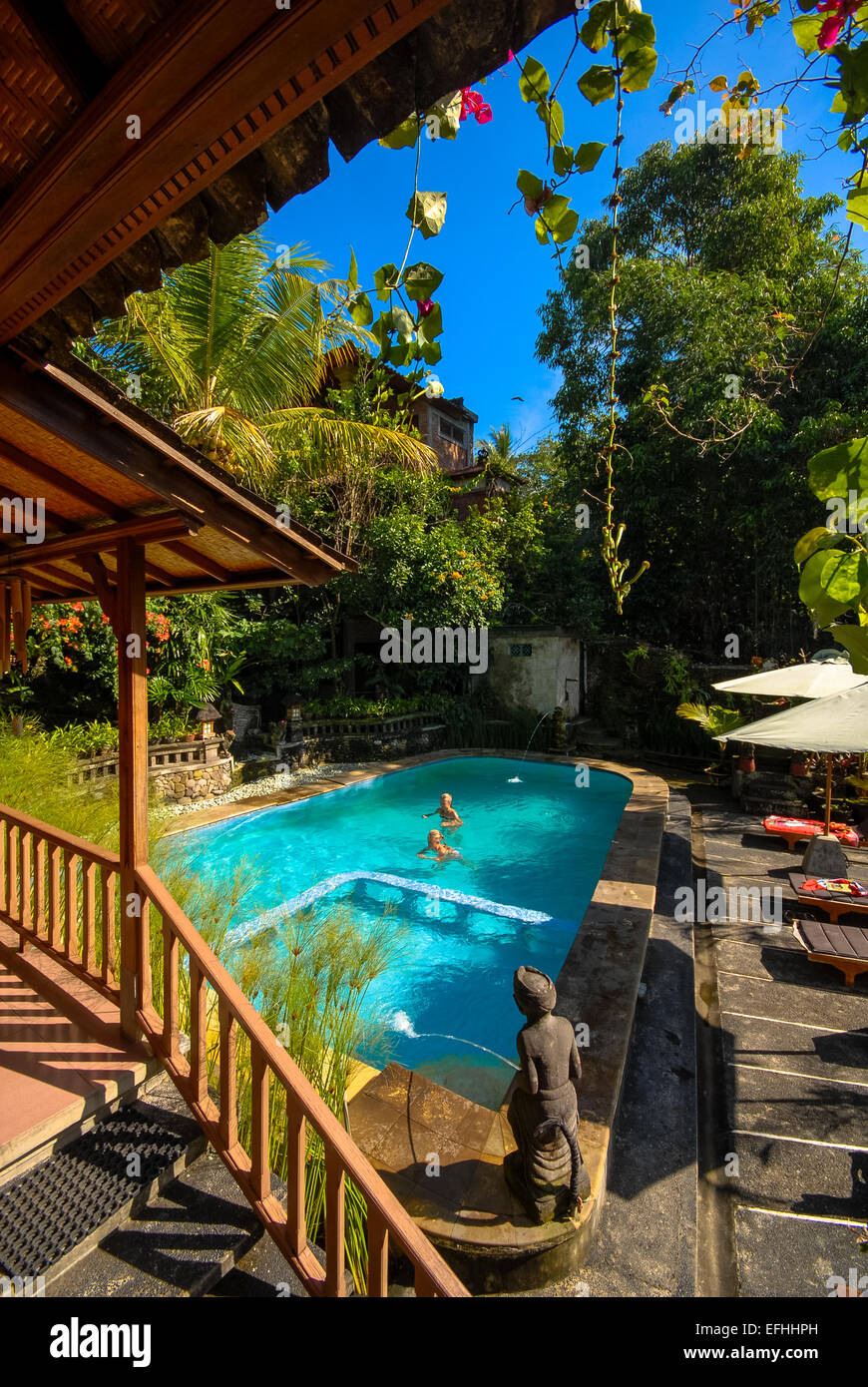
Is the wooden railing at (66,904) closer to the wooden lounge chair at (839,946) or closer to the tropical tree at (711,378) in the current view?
the wooden lounge chair at (839,946)

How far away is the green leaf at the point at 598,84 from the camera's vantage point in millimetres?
1158

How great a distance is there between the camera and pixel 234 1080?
2531 mm

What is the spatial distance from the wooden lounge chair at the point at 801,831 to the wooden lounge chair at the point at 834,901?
210 cm

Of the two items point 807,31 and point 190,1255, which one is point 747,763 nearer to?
point 190,1255

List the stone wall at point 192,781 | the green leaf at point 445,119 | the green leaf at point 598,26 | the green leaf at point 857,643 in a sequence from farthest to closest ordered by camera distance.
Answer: the stone wall at point 192,781 → the green leaf at point 445,119 → the green leaf at point 598,26 → the green leaf at point 857,643

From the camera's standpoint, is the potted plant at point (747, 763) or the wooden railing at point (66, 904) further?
the potted plant at point (747, 763)

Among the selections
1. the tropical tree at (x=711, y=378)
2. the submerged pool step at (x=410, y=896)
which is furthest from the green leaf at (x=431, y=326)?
the tropical tree at (x=711, y=378)

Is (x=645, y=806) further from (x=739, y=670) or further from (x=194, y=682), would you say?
(x=194, y=682)

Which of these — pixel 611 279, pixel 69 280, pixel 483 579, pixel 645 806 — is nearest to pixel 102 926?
pixel 69 280

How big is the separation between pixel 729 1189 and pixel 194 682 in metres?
10.4

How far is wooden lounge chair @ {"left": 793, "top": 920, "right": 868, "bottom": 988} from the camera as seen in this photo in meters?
4.68

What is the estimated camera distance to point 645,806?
969cm

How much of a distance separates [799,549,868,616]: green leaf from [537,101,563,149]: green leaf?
3.38 feet

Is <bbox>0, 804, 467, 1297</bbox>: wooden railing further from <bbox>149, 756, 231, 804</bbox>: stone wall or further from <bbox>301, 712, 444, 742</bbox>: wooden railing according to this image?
<bbox>301, 712, 444, 742</bbox>: wooden railing
